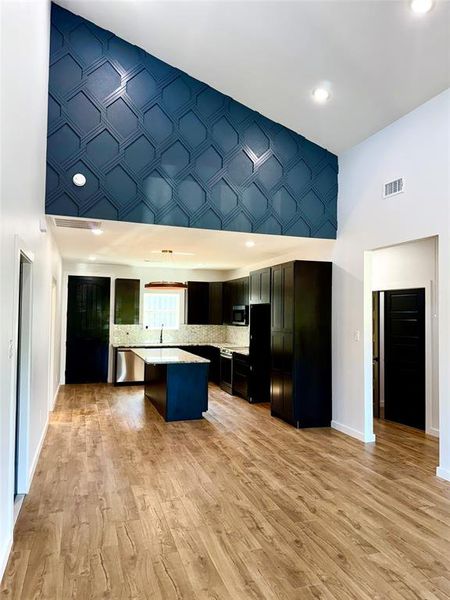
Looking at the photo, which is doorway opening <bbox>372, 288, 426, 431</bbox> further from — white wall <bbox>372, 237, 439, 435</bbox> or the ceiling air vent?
the ceiling air vent

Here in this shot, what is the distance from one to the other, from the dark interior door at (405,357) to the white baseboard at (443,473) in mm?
1731

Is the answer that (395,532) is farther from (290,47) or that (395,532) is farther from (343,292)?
(290,47)

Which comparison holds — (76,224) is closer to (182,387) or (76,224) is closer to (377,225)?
(182,387)

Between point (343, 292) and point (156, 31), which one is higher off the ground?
point (156, 31)

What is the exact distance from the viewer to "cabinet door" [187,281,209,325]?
9.75m

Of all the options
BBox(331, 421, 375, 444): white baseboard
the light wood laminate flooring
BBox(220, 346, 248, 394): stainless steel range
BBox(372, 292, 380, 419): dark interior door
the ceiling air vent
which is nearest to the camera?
the light wood laminate flooring

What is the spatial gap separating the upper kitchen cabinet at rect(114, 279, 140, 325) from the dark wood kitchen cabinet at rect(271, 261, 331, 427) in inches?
177

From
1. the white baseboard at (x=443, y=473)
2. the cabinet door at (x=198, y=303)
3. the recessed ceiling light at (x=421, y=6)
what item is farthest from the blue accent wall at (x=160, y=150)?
the cabinet door at (x=198, y=303)

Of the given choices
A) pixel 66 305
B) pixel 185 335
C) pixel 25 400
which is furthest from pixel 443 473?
pixel 66 305

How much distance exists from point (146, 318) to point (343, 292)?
18.0ft

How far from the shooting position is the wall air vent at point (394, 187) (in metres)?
4.52

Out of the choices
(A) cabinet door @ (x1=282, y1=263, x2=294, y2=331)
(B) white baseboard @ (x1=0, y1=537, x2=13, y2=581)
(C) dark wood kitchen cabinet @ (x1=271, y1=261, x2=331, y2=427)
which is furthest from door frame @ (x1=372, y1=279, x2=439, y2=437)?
(B) white baseboard @ (x1=0, y1=537, x2=13, y2=581)

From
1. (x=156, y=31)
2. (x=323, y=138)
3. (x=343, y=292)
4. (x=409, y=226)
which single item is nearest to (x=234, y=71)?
(x=156, y=31)

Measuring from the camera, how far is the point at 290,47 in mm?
4113
